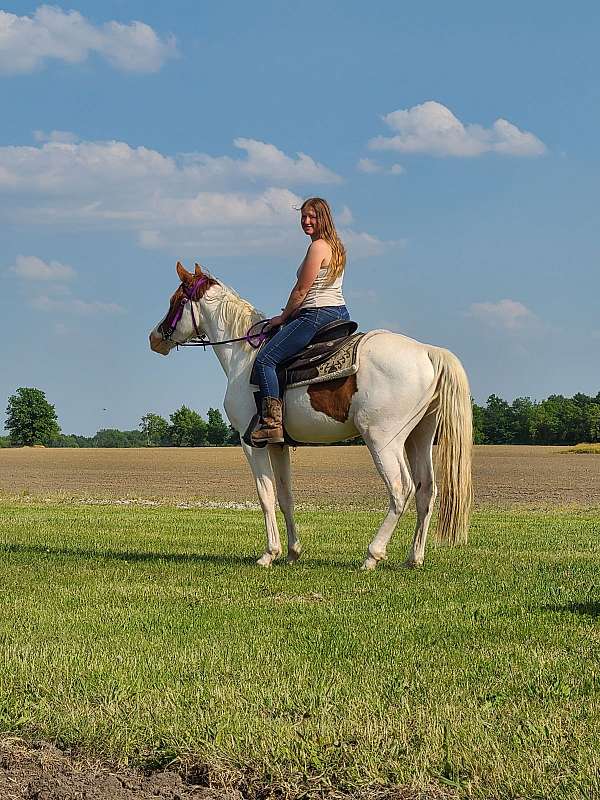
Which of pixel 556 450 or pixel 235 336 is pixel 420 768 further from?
pixel 556 450

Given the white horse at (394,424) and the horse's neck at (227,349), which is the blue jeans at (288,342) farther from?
the horse's neck at (227,349)

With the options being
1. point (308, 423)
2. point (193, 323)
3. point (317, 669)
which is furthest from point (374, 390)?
point (317, 669)

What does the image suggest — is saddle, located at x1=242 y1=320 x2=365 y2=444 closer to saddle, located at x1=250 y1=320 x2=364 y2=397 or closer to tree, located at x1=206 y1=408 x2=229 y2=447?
saddle, located at x1=250 y1=320 x2=364 y2=397

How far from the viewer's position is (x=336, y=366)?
9.59 metres

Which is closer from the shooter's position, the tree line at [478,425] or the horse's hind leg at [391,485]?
the horse's hind leg at [391,485]

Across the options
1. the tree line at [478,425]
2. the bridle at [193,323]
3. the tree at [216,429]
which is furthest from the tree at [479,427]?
the bridle at [193,323]

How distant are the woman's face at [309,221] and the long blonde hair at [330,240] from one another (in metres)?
0.03

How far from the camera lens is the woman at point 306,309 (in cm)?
983

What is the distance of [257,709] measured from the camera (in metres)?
4.73

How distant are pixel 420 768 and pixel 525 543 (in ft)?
29.8

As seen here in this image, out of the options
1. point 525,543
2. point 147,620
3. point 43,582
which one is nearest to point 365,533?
point 525,543

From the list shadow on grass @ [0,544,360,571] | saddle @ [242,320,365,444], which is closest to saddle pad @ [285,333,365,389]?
saddle @ [242,320,365,444]

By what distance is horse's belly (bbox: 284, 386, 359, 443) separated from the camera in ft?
32.3

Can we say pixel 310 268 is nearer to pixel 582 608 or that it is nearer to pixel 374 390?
pixel 374 390
